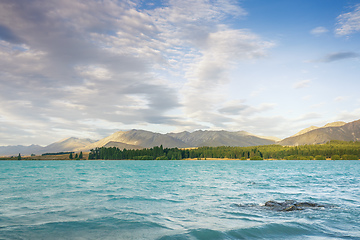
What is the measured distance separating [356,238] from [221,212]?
1102 centimetres

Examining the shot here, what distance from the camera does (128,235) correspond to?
1797cm

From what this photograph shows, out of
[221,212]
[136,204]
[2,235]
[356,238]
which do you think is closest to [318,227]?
[356,238]

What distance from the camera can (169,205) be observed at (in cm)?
2867

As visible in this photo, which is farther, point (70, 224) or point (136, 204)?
point (136, 204)

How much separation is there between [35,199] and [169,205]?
1781 cm

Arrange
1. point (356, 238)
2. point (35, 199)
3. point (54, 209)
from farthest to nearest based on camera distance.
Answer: point (35, 199)
point (54, 209)
point (356, 238)

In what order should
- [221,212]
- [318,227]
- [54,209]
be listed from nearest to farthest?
[318,227]
[221,212]
[54,209]

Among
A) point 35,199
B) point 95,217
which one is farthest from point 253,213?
point 35,199

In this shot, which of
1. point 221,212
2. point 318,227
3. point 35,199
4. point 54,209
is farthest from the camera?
point 35,199

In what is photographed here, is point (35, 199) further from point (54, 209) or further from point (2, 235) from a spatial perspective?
point (2, 235)

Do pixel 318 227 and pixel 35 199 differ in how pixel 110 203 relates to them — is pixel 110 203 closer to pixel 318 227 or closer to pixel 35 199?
pixel 35 199

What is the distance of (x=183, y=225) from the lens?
66.4 feet

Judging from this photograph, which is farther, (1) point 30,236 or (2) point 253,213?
(2) point 253,213

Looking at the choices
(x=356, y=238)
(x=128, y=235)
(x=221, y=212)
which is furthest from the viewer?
(x=221, y=212)
